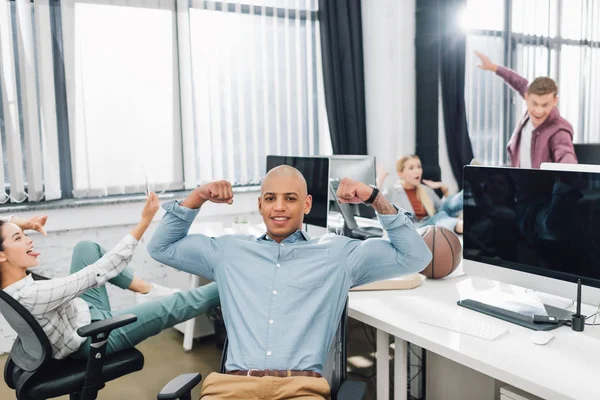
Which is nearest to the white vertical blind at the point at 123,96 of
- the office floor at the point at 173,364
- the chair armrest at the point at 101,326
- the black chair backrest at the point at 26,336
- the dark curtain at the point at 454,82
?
the office floor at the point at 173,364

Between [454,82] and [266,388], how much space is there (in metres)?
3.86

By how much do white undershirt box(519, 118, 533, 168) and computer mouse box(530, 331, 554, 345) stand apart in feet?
8.23

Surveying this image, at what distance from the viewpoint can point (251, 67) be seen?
405cm

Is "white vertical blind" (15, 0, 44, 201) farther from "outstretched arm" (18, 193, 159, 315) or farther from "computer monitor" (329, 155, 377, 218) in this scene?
"computer monitor" (329, 155, 377, 218)

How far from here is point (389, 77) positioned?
4570 millimetres

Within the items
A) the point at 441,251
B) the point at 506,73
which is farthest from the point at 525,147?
the point at 441,251

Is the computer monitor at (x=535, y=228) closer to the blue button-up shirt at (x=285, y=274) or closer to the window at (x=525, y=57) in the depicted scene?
the blue button-up shirt at (x=285, y=274)

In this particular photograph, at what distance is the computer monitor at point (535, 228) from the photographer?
1662 mm

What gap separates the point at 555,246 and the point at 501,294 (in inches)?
14.2

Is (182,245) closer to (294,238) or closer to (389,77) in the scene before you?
(294,238)

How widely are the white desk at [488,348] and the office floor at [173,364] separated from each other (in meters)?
0.79

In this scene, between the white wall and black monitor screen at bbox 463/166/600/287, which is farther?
the white wall

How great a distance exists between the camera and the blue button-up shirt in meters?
1.62

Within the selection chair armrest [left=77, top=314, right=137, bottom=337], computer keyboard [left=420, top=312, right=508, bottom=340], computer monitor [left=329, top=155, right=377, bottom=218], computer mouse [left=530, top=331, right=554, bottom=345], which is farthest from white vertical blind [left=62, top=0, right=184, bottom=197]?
computer mouse [left=530, top=331, right=554, bottom=345]
